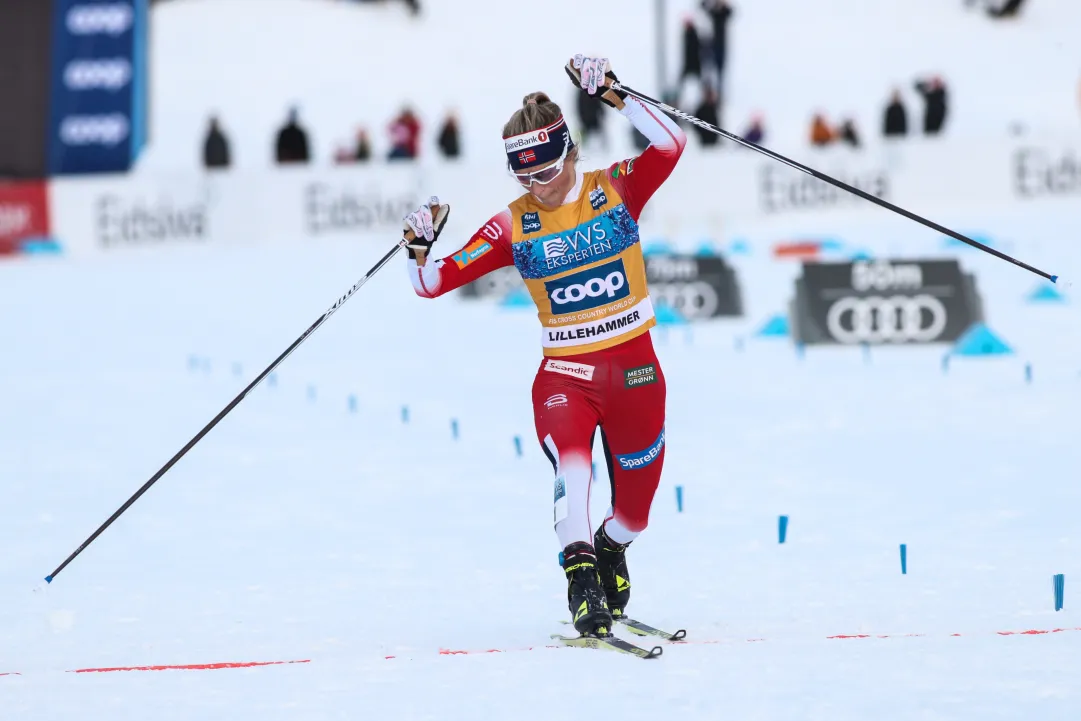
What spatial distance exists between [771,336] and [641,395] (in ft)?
32.9

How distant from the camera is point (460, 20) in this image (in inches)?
1702

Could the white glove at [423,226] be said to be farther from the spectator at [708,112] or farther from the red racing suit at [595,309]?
the spectator at [708,112]

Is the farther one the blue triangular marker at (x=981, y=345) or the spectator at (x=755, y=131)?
the spectator at (x=755, y=131)

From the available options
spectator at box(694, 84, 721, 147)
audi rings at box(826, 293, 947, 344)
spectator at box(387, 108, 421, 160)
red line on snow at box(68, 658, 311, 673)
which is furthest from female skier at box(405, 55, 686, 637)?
spectator at box(387, 108, 421, 160)

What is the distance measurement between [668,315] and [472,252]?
10.9 meters

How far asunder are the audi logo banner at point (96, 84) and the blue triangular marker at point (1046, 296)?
14.5 metres

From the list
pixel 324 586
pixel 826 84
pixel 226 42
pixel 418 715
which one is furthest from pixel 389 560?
pixel 226 42

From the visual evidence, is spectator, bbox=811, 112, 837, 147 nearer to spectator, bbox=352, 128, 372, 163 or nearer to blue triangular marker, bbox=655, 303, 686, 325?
spectator, bbox=352, 128, 372, 163

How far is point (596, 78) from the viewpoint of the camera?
223 inches

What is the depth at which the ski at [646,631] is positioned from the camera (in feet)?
18.2

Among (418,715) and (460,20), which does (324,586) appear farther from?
(460,20)

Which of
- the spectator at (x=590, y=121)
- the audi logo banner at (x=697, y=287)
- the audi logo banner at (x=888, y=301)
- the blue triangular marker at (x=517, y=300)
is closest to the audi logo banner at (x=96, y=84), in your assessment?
the spectator at (x=590, y=121)

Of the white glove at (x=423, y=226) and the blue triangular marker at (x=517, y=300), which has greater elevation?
the white glove at (x=423, y=226)

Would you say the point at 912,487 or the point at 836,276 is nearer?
the point at 912,487
